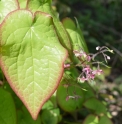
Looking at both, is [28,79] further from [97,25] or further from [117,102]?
[97,25]

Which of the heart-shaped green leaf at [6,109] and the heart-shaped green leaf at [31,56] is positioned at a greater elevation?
the heart-shaped green leaf at [31,56]

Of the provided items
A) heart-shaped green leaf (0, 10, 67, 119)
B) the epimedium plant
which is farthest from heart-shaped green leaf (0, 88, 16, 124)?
heart-shaped green leaf (0, 10, 67, 119)

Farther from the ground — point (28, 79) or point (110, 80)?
point (28, 79)

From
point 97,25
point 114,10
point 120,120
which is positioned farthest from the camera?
point 114,10

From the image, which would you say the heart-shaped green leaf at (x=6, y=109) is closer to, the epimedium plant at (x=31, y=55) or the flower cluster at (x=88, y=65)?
the epimedium plant at (x=31, y=55)

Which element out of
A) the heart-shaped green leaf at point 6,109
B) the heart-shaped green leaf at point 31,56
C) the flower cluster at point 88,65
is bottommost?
the heart-shaped green leaf at point 6,109

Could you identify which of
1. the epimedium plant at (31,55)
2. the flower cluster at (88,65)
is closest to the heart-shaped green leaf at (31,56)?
the epimedium plant at (31,55)

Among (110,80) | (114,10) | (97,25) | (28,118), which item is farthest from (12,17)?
(114,10)
